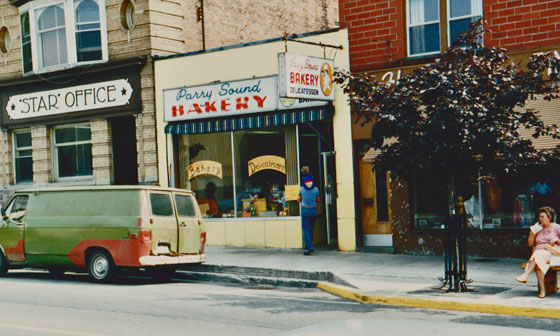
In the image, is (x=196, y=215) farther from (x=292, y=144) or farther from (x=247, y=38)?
(x=247, y=38)

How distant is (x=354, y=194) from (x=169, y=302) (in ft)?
22.3

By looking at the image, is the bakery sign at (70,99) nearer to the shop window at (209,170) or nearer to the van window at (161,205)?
the shop window at (209,170)

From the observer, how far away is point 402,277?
12930 mm

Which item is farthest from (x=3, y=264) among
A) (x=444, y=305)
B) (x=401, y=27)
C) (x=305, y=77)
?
(x=401, y=27)

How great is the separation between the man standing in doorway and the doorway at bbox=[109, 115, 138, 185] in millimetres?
6574

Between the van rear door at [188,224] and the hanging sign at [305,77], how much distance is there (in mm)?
3014

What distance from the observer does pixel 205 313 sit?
398 inches

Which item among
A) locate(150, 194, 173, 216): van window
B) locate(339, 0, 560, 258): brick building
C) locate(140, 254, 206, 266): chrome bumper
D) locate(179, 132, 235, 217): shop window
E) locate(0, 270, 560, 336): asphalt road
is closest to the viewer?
locate(0, 270, 560, 336): asphalt road

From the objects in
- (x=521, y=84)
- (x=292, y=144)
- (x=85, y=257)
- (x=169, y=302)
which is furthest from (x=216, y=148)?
(x=521, y=84)

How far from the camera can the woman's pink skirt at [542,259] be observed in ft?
34.7

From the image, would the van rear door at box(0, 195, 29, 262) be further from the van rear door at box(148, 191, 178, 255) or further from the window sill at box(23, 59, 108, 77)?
the window sill at box(23, 59, 108, 77)

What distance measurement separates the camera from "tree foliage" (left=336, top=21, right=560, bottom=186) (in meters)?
10.7

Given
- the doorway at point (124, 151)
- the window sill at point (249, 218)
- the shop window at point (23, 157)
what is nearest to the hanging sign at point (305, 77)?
the window sill at point (249, 218)

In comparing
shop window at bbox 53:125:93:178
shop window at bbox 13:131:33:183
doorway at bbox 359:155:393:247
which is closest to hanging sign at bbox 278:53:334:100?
doorway at bbox 359:155:393:247
